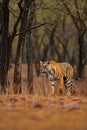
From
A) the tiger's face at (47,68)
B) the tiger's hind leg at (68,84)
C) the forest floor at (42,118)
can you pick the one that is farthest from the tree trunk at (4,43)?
the forest floor at (42,118)

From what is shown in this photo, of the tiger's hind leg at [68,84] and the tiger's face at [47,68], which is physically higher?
the tiger's face at [47,68]

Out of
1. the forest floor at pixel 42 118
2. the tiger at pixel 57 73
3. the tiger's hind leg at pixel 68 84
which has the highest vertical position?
the tiger at pixel 57 73

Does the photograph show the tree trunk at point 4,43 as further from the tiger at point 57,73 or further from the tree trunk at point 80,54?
the tree trunk at point 80,54

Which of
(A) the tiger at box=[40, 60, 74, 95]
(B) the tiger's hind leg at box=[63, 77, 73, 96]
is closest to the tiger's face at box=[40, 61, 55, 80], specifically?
(A) the tiger at box=[40, 60, 74, 95]

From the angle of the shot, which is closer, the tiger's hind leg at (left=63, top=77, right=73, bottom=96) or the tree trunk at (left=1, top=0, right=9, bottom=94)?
the tree trunk at (left=1, top=0, right=9, bottom=94)

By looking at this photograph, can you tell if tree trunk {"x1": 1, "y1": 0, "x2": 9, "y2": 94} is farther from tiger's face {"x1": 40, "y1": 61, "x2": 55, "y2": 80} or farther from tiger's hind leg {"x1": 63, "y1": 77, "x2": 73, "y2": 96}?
tiger's hind leg {"x1": 63, "y1": 77, "x2": 73, "y2": 96}

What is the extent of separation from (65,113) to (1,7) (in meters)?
9.34

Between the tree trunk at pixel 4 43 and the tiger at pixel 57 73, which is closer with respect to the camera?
the tree trunk at pixel 4 43

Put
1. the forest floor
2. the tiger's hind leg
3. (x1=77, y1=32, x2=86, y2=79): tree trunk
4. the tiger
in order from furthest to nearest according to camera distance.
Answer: (x1=77, y1=32, x2=86, y2=79): tree trunk → the tiger's hind leg → the tiger → the forest floor

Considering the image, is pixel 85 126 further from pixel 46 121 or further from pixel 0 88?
pixel 0 88

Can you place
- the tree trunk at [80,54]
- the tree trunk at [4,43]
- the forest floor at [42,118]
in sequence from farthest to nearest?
1. the tree trunk at [80,54]
2. the tree trunk at [4,43]
3. the forest floor at [42,118]

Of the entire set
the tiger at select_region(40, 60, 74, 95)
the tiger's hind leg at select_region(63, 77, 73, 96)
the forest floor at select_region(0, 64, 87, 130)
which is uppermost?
the tiger at select_region(40, 60, 74, 95)

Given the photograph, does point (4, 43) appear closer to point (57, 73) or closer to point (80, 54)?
point (57, 73)

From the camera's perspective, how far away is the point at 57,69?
16750 millimetres
